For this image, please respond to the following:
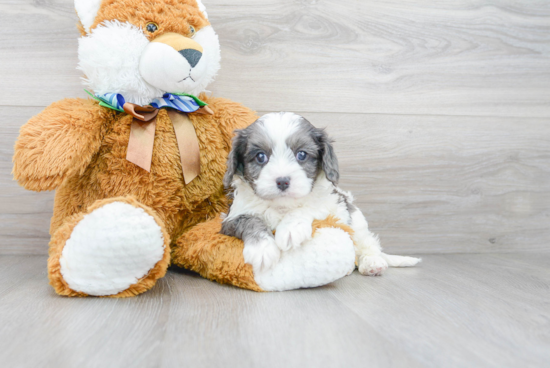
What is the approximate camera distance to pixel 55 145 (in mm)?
1436

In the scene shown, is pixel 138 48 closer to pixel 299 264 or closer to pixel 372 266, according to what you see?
pixel 299 264

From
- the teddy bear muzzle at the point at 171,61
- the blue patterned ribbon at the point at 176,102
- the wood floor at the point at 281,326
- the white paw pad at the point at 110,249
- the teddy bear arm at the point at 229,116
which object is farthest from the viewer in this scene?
the teddy bear arm at the point at 229,116

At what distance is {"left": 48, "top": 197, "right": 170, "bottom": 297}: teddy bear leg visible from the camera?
51.1 inches

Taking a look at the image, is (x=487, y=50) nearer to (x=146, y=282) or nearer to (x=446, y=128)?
(x=446, y=128)

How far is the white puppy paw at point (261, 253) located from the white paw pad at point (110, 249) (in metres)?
0.28

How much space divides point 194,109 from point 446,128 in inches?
53.5

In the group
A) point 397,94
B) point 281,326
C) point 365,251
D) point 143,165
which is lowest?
point 365,251

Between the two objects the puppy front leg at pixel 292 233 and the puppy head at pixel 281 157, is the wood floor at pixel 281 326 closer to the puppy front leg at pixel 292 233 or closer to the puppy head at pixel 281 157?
the puppy front leg at pixel 292 233

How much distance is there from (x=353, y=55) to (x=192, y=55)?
0.94 meters

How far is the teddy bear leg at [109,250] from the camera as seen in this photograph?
1298 mm

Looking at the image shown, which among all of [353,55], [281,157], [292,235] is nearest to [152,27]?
[281,157]

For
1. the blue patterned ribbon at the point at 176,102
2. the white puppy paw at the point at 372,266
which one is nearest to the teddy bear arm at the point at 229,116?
the blue patterned ribbon at the point at 176,102

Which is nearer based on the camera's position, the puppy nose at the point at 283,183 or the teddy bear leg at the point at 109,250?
the teddy bear leg at the point at 109,250

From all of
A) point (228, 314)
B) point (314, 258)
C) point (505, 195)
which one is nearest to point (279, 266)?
point (314, 258)
